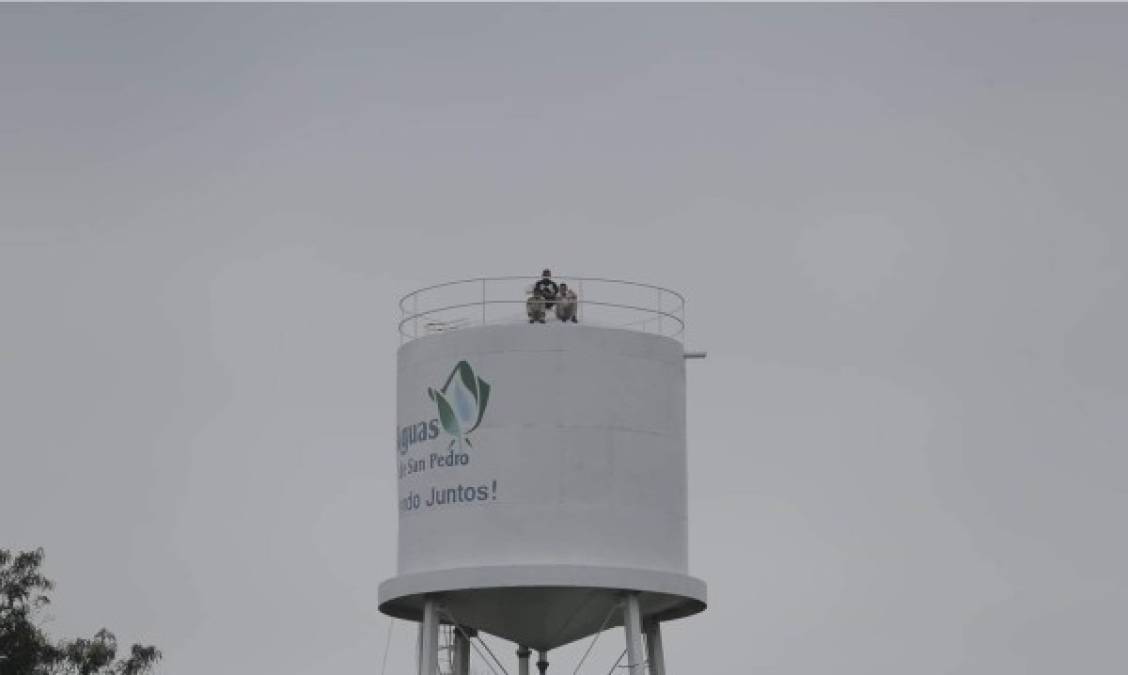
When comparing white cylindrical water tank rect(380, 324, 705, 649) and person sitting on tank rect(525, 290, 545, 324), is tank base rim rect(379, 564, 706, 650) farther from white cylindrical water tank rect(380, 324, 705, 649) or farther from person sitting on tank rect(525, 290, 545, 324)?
person sitting on tank rect(525, 290, 545, 324)

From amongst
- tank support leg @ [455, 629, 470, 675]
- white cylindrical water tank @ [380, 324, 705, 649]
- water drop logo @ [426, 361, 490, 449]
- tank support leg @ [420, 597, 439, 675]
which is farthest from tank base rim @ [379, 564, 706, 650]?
water drop logo @ [426, 361, 490, 449]

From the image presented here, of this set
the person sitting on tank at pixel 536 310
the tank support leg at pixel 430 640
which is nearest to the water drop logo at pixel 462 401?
the person sitting on tank at pixel 536 310

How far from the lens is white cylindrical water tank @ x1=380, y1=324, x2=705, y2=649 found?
47562mm

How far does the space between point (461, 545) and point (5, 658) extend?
21232 mm

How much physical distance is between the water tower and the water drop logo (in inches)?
1.0

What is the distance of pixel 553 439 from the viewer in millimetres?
47906

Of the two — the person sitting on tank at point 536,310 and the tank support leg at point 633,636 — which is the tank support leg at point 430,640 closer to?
the tank support leg at point 633,636

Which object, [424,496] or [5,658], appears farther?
[5,658]

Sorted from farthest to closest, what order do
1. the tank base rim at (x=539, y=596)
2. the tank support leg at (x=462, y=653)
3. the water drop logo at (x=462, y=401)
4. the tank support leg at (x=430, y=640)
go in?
1. the tank support leg at (x=462, y=653)
2. the water drop logo at (x=462, y=401)
3. the tank support leg at (x=430, y=640)
4. the tank base rim at (x=539, y=596)

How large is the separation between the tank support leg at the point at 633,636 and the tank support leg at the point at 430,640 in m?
3.30

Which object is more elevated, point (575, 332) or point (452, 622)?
point (575, 332)

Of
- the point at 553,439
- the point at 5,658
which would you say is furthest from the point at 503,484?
the point at 5,658

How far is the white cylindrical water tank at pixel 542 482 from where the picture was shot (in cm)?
4756

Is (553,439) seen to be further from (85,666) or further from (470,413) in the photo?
(85,666)
